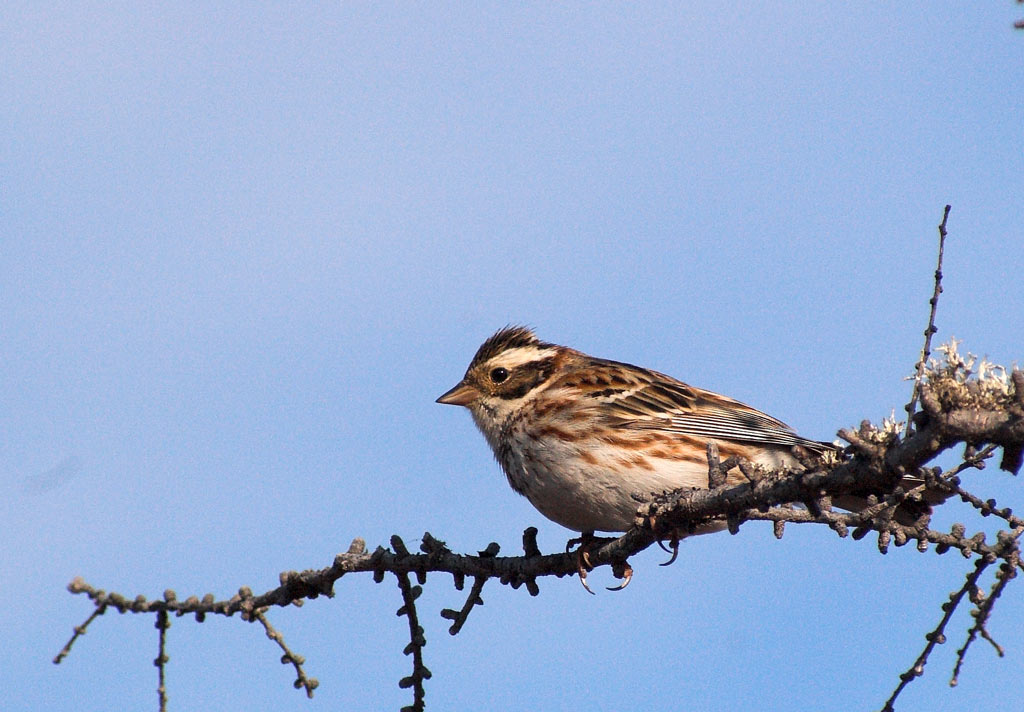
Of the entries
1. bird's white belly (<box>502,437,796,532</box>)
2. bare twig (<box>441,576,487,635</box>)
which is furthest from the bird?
bare twig (<box>441,576,487,635</box>)

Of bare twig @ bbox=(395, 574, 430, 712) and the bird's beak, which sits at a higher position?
the bird's beak

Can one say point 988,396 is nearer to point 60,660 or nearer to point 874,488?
point 874,488

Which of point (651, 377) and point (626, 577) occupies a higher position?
point (651, 377)

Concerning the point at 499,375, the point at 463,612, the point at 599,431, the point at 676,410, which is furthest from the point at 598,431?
the point at 463,612

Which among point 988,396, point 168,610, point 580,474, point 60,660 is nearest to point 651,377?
point 580,474

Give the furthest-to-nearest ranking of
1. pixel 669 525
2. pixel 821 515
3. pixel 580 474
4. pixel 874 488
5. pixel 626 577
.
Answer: pixel 580 474, pixel 626 577, pixel 669 525, pixel 821 515, pixel 874 488

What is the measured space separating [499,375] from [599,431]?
52.9 inches

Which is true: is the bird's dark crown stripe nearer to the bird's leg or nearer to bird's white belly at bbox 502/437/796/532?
bird's white belly at bbox 502/437/796/532

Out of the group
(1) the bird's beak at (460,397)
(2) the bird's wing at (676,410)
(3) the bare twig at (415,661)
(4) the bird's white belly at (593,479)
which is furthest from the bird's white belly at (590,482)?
(3) the bare twig at (415,661)

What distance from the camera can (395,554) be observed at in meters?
6.01

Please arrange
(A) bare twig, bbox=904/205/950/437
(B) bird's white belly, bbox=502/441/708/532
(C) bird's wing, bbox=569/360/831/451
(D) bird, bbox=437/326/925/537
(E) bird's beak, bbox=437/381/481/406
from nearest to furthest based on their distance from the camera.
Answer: (A) bare twig, bbox=904/205/950/437 → (B) bird's white belly, bbox=502/441/708/532 → (D) bird, bbox=437/326/925/537 → (C) bird's wing, bbox=569/360/831/451 → (E) bird's beak, bbox=437/381/481/406

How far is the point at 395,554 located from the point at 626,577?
1458 mm

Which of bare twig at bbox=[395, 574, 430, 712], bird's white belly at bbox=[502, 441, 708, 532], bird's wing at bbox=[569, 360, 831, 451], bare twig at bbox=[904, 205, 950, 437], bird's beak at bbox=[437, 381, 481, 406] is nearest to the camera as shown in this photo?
bare twig at bbox=[904, 205, 950, 437]

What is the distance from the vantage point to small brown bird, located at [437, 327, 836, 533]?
25.2 ft
